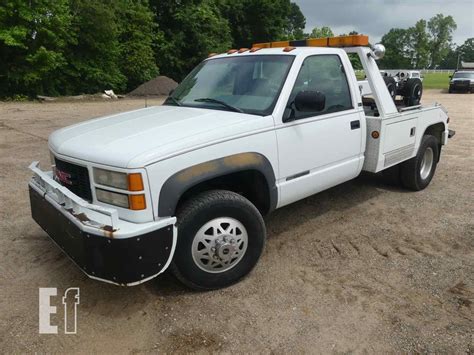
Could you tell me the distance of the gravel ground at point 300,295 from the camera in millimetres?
2766

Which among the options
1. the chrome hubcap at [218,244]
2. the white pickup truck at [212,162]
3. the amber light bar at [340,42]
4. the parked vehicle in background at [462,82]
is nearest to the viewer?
the white pickup truck at [212,162]

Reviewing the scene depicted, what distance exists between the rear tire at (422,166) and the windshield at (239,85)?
2.70 metres

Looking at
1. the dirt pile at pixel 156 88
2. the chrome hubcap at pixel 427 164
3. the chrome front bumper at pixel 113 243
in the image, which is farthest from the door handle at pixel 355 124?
the dirt pile at pixel 156 88

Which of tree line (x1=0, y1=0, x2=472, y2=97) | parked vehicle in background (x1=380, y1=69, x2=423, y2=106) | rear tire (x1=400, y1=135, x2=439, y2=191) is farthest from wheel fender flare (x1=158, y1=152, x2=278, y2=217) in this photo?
tree line (x1=0, y1=0, x2=472, y2=97)

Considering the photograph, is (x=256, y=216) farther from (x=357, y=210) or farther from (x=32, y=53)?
(x=32, y=53)

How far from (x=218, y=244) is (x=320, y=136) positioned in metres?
1.49

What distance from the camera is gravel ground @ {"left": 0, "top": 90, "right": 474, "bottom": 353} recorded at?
277cm

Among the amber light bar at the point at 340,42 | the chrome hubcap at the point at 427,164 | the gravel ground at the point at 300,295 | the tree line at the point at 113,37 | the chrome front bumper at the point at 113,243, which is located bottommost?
the gravel ground at the point at 300,295

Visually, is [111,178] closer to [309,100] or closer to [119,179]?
[119,179]

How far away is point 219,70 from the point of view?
167 inches

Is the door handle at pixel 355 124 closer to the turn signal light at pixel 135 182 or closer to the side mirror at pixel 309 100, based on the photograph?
the side mirror at pixel 309 100

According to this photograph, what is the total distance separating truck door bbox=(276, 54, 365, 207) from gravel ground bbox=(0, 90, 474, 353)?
0.68 m

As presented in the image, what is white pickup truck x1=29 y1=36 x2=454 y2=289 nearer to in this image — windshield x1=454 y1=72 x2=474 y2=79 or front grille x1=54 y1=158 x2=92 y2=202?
front grille x1=54 y1=158 x2=92 y2=202

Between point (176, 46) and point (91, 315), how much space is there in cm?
2880
